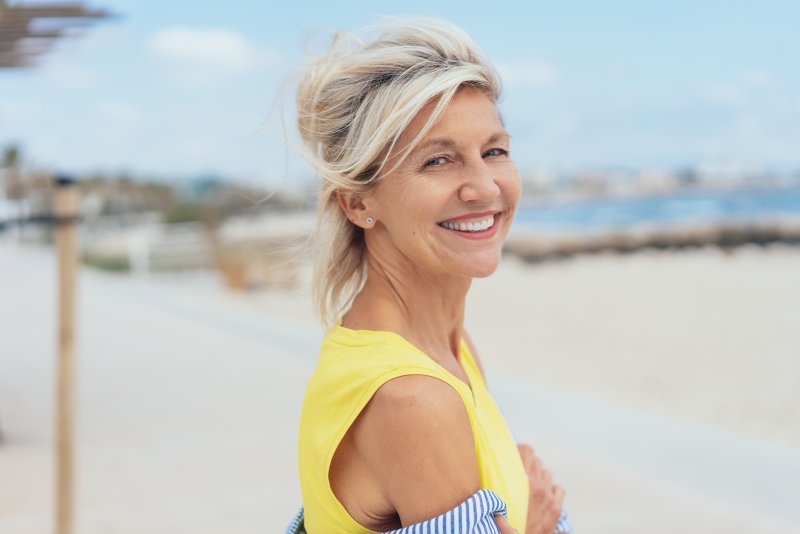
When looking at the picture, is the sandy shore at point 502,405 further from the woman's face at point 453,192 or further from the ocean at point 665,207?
the ocean at point 665,207

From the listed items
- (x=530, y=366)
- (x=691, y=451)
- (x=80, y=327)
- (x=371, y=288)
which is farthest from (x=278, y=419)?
(x=80, y=327)

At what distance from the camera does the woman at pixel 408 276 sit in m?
1.14

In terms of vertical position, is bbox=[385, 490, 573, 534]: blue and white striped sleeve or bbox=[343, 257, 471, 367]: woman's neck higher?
bbox=[343, 257, 471, 367]: woman's neck

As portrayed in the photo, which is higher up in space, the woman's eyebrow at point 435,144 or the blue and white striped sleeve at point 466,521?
the woman's eyebrow at point 435,144

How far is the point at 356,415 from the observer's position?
116cm

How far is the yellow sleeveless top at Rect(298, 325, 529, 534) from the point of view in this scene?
1.17m

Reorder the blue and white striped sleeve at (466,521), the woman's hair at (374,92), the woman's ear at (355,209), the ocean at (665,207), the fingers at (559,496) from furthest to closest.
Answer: the ocean at (665,207), the fingers at (559,496), the woman's ear at (355,209), the woman's hair at (374,92), the blue and white striped sleeve at (466,521)

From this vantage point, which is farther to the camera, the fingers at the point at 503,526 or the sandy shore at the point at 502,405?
the sandy shore at the point at 502,405

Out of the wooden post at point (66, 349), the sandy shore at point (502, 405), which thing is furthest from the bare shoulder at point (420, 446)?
the wooden post at point (66, 349)

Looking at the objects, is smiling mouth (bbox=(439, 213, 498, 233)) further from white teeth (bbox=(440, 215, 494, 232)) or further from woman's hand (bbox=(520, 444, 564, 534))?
woman's hand (bbox=(520, 444, 564, 534))

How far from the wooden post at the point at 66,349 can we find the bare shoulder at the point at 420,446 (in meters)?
2.14

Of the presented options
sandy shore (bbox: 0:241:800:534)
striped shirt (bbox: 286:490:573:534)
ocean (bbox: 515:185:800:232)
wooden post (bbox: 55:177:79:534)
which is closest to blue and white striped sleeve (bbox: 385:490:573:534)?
striped shirt (bbox: 286:490:573:534)

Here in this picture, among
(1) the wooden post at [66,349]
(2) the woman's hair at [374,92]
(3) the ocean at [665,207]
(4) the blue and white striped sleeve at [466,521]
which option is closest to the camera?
(4) the blue and white striped sleeve at [466,521]

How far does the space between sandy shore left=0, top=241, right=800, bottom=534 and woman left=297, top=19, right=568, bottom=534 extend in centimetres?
58
